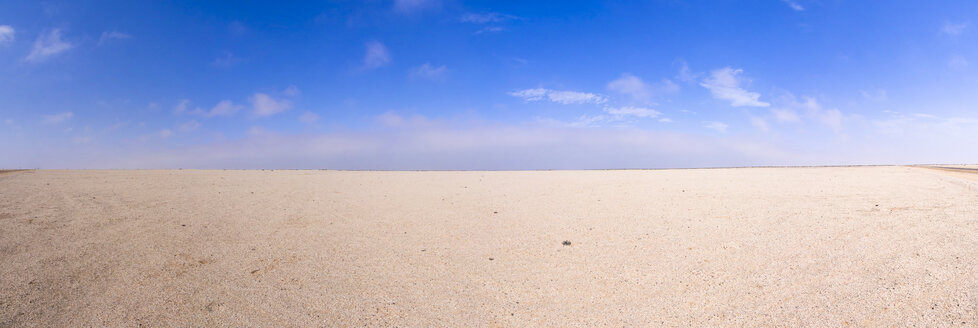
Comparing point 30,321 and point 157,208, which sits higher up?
point 157,208

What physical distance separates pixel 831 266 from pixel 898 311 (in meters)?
1.42

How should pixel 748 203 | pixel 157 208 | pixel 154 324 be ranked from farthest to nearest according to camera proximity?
pixel 748 203 → pixel 157 208 → pixel 154 324

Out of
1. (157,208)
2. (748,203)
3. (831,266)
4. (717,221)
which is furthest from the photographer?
(748,203)

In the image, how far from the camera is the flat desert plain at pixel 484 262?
413 cm

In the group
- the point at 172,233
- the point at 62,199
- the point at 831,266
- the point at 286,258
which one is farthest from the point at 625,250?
the point at 62,199

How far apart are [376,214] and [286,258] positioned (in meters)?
3.44

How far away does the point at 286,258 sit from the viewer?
233 inches

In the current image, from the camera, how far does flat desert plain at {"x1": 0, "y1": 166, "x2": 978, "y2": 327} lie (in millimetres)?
4133

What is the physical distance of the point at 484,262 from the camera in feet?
19.1

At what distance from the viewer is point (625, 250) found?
629 cm

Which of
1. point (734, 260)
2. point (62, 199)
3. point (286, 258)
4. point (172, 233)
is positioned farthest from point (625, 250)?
point (62, 199)

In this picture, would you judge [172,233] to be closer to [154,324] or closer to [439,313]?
[154,324]

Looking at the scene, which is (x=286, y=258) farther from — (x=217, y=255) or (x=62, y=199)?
(x=62, y=199)

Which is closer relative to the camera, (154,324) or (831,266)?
(154,324)
